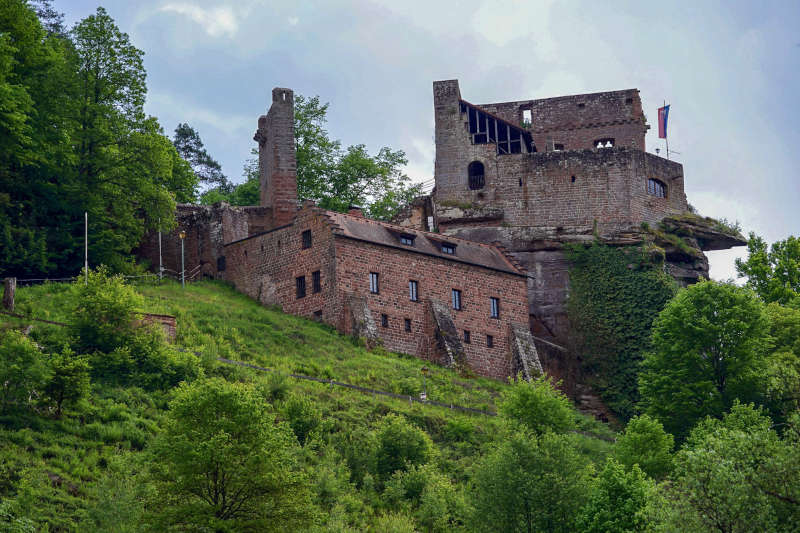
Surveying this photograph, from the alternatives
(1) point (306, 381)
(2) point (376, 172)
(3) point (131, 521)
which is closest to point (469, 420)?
(1) point (306, 381)

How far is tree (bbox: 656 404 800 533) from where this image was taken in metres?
32.9

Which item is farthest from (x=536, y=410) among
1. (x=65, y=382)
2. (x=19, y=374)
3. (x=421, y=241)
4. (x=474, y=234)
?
(x=474, y=234)

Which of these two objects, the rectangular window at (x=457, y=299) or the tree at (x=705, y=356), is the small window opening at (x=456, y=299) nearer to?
the rectangular window at (x=457, y=299)

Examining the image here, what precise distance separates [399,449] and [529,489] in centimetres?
665

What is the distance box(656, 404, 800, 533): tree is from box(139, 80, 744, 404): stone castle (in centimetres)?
2707

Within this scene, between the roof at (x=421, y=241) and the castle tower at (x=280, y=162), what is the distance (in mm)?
7334

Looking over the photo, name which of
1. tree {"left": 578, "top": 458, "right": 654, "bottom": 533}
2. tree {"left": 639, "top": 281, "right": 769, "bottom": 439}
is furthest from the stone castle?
tree {"left": 578, "top": 458, "right": 654, "bottom": 533}

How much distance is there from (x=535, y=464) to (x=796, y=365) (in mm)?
18824

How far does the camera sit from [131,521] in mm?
35531

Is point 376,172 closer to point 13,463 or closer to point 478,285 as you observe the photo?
point 478,285

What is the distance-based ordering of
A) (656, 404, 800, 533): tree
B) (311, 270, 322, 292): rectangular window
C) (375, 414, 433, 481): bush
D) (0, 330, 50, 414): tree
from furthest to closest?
(311, 270, 322, 292): rectangular window, (375, 414, 433, 481): bush, (0, 330, 50, 414): tree, (656, 404, 800, 533): tree

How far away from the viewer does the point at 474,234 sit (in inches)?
2918

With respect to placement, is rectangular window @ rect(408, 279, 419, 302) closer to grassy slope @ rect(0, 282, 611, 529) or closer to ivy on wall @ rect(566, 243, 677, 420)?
grassy slope @ rect(0, 282, 611, 529)

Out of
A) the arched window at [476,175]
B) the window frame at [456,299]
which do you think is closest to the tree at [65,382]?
the window frame at [456,299]
